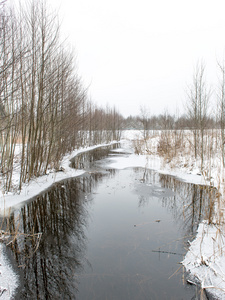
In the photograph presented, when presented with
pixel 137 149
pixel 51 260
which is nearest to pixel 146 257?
pixel 51 260

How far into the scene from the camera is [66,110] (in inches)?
370

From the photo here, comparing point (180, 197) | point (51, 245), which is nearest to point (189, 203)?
point (180, 197)

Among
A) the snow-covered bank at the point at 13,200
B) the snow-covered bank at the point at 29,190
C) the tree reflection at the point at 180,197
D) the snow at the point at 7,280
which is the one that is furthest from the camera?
the snow-covered bank at the point at 29,190

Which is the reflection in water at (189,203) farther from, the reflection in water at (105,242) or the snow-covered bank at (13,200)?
the snow-covered bank at (13,200)

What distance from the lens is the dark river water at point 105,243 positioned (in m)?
2.74

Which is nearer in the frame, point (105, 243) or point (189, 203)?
point (105, 243)

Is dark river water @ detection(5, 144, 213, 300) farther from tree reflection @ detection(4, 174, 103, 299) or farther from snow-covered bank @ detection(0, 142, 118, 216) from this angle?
snow-covered bank @ detection(0, 142, 118, 216)

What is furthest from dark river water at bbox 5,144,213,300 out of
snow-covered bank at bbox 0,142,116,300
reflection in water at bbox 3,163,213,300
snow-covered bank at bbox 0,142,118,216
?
snow-covered bank at bbox 0,142,118,216

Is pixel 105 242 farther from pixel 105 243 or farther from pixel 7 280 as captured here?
pixel 7 280

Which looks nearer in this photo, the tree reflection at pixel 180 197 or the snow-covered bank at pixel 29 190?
the tree reflection at pixel 180 197

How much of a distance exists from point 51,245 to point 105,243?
1.04 meters

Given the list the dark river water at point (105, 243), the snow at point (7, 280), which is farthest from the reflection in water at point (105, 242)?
the snow at point (7, 280)

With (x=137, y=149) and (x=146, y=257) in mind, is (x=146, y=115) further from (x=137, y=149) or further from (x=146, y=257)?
(x=146, y=257)

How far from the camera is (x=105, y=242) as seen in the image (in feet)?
12.9
